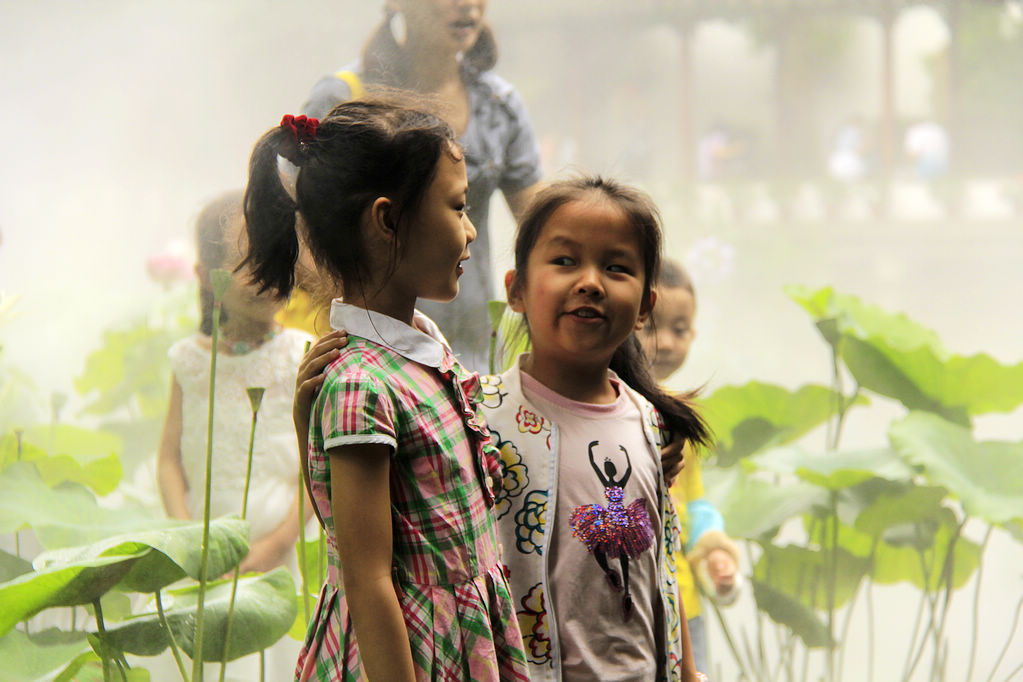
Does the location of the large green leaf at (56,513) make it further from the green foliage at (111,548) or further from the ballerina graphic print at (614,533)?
the ballerina graphic print at (614,533)

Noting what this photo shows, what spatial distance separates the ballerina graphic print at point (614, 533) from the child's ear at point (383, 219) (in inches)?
7.9

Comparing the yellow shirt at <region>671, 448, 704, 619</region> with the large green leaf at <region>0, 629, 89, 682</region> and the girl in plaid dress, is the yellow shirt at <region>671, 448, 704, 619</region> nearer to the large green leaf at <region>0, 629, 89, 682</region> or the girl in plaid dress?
the girl in plaid dress

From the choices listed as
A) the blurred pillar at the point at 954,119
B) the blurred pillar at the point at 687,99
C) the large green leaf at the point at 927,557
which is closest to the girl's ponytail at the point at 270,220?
the large green leaf at the point at 927,557

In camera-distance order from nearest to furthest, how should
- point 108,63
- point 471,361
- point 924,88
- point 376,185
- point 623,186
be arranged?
point 376,185 < point 623,186 < point 471,361 < point 108,63 < point 924,88

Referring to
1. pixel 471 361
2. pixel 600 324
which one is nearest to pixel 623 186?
pixel 600 324

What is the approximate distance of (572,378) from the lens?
23.5 inches

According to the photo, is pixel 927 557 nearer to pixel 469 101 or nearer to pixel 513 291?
pixel 469 101

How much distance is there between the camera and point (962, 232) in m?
1.77

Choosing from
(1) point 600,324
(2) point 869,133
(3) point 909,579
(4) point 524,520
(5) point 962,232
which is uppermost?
(2) point 869,133

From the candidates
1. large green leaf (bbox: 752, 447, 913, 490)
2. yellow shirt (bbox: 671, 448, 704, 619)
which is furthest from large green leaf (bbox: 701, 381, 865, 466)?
yellow shirt (bbox: 671, 448, 704, 619)

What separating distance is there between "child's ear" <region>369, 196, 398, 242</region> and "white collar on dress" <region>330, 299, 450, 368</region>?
0.14 ft

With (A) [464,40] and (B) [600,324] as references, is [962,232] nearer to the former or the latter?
(A) [464,40]

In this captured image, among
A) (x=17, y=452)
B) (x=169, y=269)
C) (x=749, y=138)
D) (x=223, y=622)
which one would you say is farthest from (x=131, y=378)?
(x=749, y=138)

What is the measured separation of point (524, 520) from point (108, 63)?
116 cm
